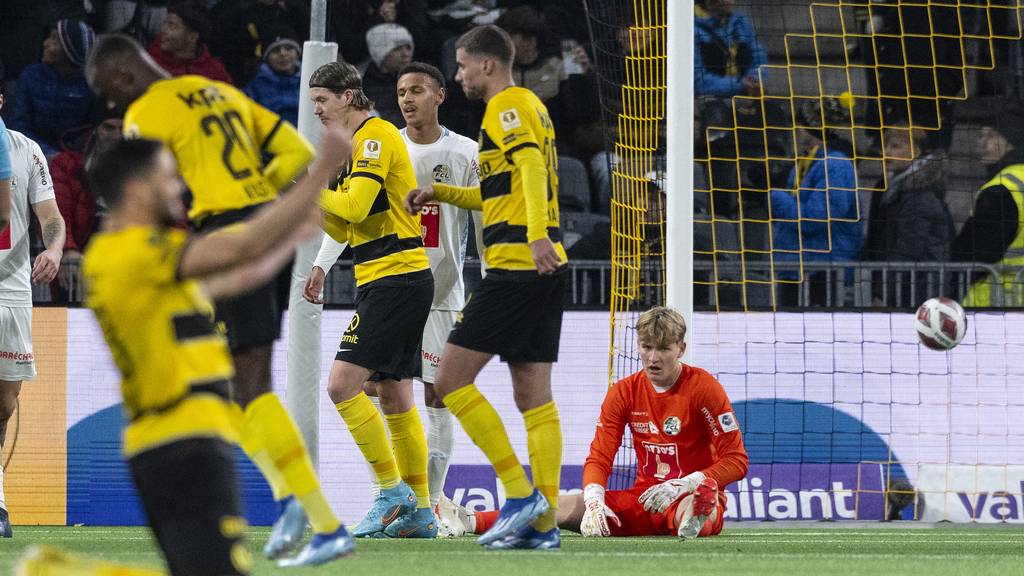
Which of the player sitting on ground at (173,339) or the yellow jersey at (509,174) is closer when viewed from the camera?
the player sitting on ground at (173,339)

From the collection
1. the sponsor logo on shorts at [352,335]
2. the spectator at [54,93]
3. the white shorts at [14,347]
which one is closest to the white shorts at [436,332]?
the sponsor logo on shorts at [352,335]

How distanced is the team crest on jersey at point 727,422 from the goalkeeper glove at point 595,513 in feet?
2.14

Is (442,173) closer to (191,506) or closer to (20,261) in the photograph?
(20,261)

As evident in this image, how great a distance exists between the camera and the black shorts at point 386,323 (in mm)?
6480

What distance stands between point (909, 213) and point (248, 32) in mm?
5556

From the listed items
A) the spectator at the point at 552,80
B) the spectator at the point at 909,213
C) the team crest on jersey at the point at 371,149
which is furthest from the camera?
the spectator at the point at 552,80

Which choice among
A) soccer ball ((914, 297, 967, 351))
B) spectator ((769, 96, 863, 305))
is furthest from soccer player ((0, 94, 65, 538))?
spectator ((769, 96, 863, 305))

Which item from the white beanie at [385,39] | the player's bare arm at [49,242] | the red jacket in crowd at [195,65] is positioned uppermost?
the white beanie at [385,39]

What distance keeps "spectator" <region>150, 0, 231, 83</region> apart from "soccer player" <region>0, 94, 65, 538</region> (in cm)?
386

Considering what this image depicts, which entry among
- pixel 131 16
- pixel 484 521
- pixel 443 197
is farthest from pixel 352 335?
pixel 131 16

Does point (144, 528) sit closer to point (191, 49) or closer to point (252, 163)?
point (252, 163)

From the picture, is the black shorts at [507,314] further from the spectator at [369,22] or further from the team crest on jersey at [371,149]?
the spectator at [369,22]

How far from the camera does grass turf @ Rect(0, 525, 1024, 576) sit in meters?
4.98

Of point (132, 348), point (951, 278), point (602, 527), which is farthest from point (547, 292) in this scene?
point (951, 278)
